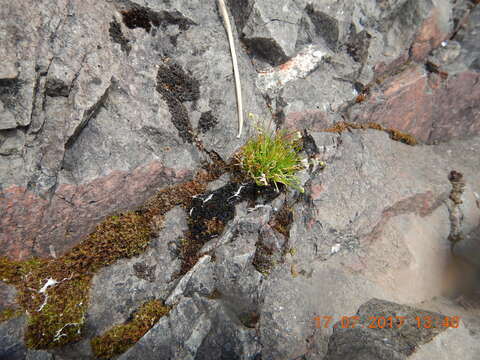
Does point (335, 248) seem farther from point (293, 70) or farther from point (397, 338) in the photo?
point (293, 70)

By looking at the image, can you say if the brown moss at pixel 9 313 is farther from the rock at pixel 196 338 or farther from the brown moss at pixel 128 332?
the rock at pixel 196 338

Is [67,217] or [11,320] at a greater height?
[67,217]

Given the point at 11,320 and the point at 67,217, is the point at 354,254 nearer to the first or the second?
the point at 67,217

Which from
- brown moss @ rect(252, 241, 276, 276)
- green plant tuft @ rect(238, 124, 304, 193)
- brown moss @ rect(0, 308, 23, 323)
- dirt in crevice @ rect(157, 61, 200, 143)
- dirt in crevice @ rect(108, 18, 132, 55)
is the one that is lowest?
brown moss @ rect(0, 308, 23, 323)

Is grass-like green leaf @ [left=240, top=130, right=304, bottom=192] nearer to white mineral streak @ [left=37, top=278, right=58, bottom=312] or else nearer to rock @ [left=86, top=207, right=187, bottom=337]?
rock @ [left=86, top=207, right=187, bottom=337]

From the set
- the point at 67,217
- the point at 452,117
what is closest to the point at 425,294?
the point at 452,117

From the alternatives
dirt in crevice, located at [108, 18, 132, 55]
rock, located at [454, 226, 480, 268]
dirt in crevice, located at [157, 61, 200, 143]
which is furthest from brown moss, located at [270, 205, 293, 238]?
rock, located at [454, 226, 480, 268]
